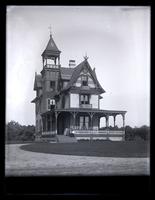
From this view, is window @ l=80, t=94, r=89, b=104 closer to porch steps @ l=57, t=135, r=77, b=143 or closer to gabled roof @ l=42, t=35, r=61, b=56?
porch steps @ l=57, t=135, r=77, b=143

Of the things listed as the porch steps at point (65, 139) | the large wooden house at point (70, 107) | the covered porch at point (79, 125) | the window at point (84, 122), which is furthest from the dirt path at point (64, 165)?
the window at point (84, 122)

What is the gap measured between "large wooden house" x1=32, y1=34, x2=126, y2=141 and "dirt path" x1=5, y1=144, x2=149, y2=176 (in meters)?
1.67

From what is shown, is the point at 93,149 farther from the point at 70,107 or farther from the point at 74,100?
the point at 74,100

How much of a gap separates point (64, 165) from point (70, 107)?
7.15 metres

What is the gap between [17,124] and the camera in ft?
25.2

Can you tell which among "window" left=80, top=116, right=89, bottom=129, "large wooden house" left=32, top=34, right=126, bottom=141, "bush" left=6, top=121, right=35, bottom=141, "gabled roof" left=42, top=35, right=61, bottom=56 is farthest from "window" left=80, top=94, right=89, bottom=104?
"gabled roof" left=42, top=35, right=61, bottom=56

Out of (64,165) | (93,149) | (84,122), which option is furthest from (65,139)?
(64,165)

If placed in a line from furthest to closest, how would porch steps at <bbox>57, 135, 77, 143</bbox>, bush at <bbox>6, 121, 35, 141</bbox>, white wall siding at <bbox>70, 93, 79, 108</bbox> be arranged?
white wall siding at <bbox>70, 93, 79, 108</bbox> < porch steps at <bbox>57, 135, 77, 143</bbox> < bush at <bbox>6, 121, 35, 141</bbox>

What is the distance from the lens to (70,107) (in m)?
14.7

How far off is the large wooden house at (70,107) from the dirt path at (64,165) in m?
1.67

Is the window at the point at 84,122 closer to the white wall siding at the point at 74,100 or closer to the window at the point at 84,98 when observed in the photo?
the white wall siding at the point at 74,100

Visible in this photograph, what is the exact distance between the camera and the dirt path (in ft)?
22.1
